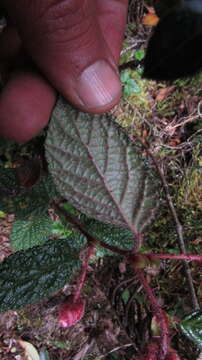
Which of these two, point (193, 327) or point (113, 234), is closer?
point (193, 327)

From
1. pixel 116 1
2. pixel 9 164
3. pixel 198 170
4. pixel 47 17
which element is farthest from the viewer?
pixel 198 170

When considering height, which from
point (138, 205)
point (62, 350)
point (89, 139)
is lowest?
point (62, 350)

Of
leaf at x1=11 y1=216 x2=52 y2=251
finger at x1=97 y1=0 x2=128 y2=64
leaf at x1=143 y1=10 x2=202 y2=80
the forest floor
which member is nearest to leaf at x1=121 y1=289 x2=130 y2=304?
the forest floor

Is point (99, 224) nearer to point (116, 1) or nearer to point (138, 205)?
point (138, 205)

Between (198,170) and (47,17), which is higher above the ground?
(47,17)

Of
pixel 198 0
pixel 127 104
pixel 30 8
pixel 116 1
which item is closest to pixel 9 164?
pixel 127 104

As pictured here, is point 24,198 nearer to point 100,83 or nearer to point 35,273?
point 35,273

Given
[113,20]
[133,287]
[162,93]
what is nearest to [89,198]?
[113,20]
